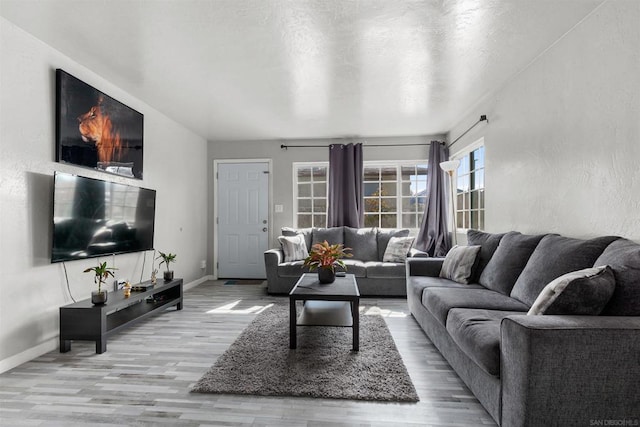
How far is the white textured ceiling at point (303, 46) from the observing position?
2.11 metres

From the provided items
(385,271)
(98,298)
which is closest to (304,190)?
(385,271)

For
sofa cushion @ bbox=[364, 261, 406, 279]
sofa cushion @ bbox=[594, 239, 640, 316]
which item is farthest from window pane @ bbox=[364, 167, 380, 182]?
sofa cushion @ bbox=[594, 239, 640, 316]

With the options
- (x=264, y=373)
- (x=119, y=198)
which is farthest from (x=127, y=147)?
(x=264, y=373)

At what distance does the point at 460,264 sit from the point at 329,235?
92.5 inches

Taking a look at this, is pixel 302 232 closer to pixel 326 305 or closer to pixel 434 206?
pixel 326 305

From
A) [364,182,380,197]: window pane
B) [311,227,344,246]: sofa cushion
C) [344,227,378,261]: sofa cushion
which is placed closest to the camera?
[344,227,378,261]: sofa cushion

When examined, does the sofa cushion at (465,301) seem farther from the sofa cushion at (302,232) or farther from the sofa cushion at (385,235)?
the sofa cushion at (302,232)

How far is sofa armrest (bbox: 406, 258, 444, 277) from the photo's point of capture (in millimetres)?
3443

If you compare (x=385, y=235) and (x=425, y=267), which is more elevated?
(x=385, y=235)

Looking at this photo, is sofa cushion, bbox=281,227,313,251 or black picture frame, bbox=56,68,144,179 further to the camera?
sofa cushion, bbox=281,227,313,251

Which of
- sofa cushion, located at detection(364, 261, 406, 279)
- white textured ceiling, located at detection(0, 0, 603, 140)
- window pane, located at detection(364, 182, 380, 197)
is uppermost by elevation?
white textured ceiling, located at detection(0, 0, 603, 140)

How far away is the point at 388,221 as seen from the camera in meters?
5.52

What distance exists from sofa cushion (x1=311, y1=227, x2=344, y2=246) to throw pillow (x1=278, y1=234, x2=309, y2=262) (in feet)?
0.92

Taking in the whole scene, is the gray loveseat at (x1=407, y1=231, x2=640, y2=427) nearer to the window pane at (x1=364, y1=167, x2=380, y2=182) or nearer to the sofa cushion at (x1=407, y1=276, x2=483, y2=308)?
the sofa cushion at (x1=407, y1=276, x2=483, y2=308)
